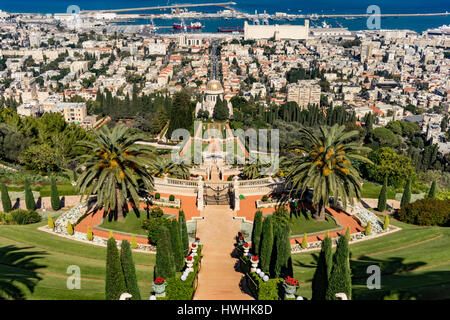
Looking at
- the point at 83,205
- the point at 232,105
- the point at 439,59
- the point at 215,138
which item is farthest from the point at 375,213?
the point at 439,59

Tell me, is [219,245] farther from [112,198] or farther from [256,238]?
[112,198]

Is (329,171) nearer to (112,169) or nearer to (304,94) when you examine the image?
(112,169)

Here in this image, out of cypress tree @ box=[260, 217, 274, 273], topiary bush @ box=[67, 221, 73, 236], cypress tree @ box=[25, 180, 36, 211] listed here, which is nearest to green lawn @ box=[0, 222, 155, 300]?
topiary bush @ box=[67, 221, 73, 236]

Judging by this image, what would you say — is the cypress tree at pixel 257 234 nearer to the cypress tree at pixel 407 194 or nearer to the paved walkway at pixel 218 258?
the paved walkway at pixel 218 258

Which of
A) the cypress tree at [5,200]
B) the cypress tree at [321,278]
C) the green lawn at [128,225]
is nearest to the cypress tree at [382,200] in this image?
the cypress tree at [321,278]

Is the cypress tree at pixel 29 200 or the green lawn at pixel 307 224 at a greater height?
the cypress tree at pixel 29 200

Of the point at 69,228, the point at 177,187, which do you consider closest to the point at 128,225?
the point at 69,228
